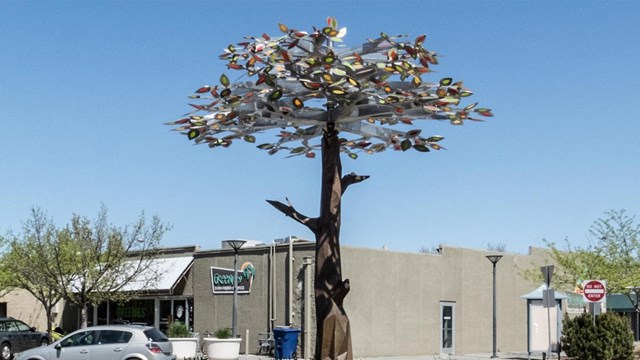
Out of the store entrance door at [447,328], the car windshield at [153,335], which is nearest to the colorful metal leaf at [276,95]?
the car windshield at [153,335]

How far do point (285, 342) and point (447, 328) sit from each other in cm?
1001

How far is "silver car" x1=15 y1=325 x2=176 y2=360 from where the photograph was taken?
26906 mm

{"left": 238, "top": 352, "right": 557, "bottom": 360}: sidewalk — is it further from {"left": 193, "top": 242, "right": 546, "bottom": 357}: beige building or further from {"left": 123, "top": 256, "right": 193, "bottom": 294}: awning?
{"left": 123, "top": 256, "right": 193, "bottom": 294}: awning

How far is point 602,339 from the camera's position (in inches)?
1256

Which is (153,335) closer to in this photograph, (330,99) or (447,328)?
(330,99)

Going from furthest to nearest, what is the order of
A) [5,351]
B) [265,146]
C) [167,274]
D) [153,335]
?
[167,274] → [5,351] → [265,146] → [153,335]

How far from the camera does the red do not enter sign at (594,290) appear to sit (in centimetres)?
2833

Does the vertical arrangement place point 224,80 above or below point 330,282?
above

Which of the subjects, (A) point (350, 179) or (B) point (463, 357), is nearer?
(A) point (350, 179)

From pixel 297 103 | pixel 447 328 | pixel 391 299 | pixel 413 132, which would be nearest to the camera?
pixel 297 103

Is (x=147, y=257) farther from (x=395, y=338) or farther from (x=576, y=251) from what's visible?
(x=576, y=251)

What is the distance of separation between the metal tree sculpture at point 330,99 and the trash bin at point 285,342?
31.2 ft

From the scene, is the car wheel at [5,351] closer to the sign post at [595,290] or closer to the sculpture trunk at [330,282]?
the sculpture trunk at [330,282]

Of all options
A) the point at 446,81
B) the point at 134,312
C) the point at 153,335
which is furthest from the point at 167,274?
the point at 446,81
